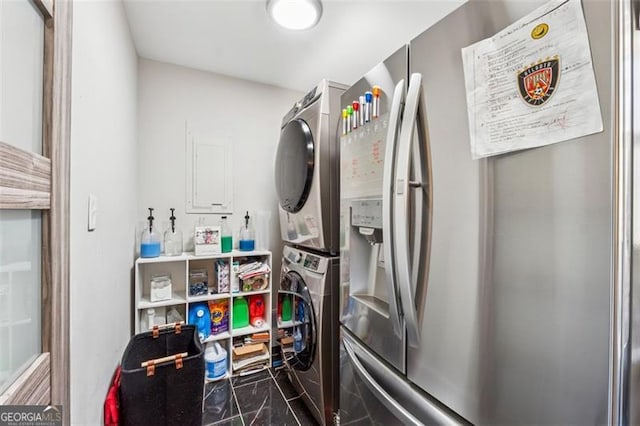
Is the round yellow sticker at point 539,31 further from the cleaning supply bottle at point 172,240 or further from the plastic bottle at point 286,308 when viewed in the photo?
the cleaning supply bottle at point 172,240

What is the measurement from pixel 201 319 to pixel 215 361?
1.05 feet

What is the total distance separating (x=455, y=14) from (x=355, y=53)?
1329 millimetres

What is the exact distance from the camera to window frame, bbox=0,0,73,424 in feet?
1.77

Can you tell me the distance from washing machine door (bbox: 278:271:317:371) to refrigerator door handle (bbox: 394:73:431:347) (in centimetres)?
79

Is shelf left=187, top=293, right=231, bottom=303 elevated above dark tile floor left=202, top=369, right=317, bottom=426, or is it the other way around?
shelf left=187, top=293, right=231, bottom=303

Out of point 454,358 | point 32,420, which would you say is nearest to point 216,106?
point 32,420

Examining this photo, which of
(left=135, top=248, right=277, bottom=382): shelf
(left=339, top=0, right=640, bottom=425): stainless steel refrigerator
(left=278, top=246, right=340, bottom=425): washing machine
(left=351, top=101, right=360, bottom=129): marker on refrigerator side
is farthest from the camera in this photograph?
(left=135, top=248, right=277, bottom=382): shelf

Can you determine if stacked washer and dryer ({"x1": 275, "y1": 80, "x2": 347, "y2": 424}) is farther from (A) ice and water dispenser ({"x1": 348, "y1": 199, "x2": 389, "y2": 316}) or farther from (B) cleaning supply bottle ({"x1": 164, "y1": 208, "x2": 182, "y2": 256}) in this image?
(B) cleaning supply bottle ({"x1": 164, "y1": 208, "x2": 182, "y2": 256})

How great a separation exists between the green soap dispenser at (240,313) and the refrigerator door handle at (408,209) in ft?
5.44

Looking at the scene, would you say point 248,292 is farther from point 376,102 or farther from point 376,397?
point 376,102

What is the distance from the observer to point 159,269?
205 centimetres

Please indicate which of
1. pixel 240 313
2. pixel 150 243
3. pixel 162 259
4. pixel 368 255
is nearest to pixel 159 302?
pixel 162 259

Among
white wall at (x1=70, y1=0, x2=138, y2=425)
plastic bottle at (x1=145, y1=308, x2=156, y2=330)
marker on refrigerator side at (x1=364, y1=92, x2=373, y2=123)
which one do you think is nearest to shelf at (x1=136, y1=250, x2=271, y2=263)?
white wall at (x1=70, y1=0, x2=138, y2=425)

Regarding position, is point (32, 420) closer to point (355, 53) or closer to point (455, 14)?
point (455, 14)
